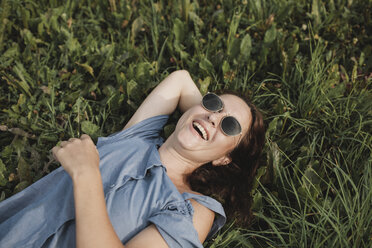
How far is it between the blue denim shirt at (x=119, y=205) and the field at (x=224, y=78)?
1.22 ft

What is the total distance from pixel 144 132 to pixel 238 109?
686 mm

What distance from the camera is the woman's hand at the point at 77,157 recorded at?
1.71m

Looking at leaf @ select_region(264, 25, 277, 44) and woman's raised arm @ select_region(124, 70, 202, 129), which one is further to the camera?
leaf @ select_region(264, 25, 277, 44)

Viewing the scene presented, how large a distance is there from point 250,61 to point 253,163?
45.0 inches

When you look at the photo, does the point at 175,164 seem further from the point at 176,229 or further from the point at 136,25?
the point at 136,25

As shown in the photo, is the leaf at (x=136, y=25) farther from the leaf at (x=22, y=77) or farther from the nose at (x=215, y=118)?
the nose at (x=215, y=118)

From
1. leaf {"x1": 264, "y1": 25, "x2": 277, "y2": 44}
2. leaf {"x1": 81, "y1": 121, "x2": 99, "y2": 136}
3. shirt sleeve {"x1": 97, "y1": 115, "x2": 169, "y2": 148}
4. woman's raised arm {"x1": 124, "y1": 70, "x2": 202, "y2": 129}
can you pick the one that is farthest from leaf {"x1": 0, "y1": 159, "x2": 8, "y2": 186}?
leaf {"x1": 264, "y1": 25, "x2": 277, "y2": 44}

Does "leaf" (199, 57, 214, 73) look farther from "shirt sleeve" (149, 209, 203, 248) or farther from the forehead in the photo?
"shirt sleeve" (149, 209, 203, 248)

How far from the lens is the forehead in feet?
7.16

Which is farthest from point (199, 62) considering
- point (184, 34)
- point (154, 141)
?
point (154, 141)

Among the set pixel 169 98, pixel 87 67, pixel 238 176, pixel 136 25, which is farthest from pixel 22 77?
pixel 238 176

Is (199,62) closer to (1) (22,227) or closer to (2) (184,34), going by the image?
(2) (184,34)

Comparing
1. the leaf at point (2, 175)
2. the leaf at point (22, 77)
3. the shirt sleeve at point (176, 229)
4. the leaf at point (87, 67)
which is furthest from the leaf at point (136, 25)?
the shirt sleeve at point (176, 229)

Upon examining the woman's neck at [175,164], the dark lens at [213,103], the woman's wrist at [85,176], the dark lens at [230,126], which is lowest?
the woman's neck at [175,164]
